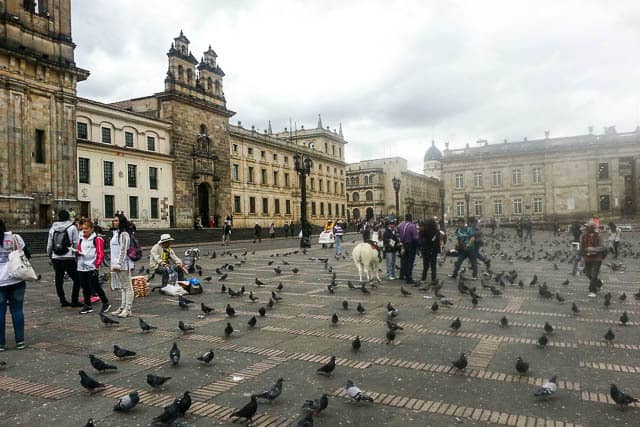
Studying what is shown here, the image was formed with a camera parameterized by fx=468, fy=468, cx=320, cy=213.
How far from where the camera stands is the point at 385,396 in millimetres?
4359

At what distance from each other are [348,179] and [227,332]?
87.2m

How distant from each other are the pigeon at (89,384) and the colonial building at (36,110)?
90.8 feet

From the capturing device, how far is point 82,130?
35.2 meters

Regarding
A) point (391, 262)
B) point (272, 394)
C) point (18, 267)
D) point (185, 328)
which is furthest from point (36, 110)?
point (272, 394)

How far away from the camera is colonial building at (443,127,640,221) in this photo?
59.0 m

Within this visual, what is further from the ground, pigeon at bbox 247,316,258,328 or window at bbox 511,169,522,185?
window at bbox 511,169,522,185

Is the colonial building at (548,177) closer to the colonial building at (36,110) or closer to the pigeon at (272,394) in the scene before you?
the colonial building at (36,110)

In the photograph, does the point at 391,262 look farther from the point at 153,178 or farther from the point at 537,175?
the point at 537,175

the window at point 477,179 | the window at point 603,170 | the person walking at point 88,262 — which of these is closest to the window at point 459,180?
the window at point 477,179

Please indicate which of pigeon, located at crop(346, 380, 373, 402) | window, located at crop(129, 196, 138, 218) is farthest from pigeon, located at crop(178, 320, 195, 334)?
window, located at crop(129, 196, 138, 218)

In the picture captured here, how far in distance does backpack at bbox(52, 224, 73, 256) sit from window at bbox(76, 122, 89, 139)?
97.8 ft

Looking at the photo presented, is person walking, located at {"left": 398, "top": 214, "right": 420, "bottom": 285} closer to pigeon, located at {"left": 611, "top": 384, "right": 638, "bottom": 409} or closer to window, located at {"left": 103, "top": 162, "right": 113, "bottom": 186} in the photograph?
pigeon, located at {"left": 611, "top": 384, "right": 638, "bottom": 409}

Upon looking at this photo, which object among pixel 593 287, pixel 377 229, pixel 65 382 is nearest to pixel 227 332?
pixel 65 382

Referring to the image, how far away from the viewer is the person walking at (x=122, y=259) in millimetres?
8016
